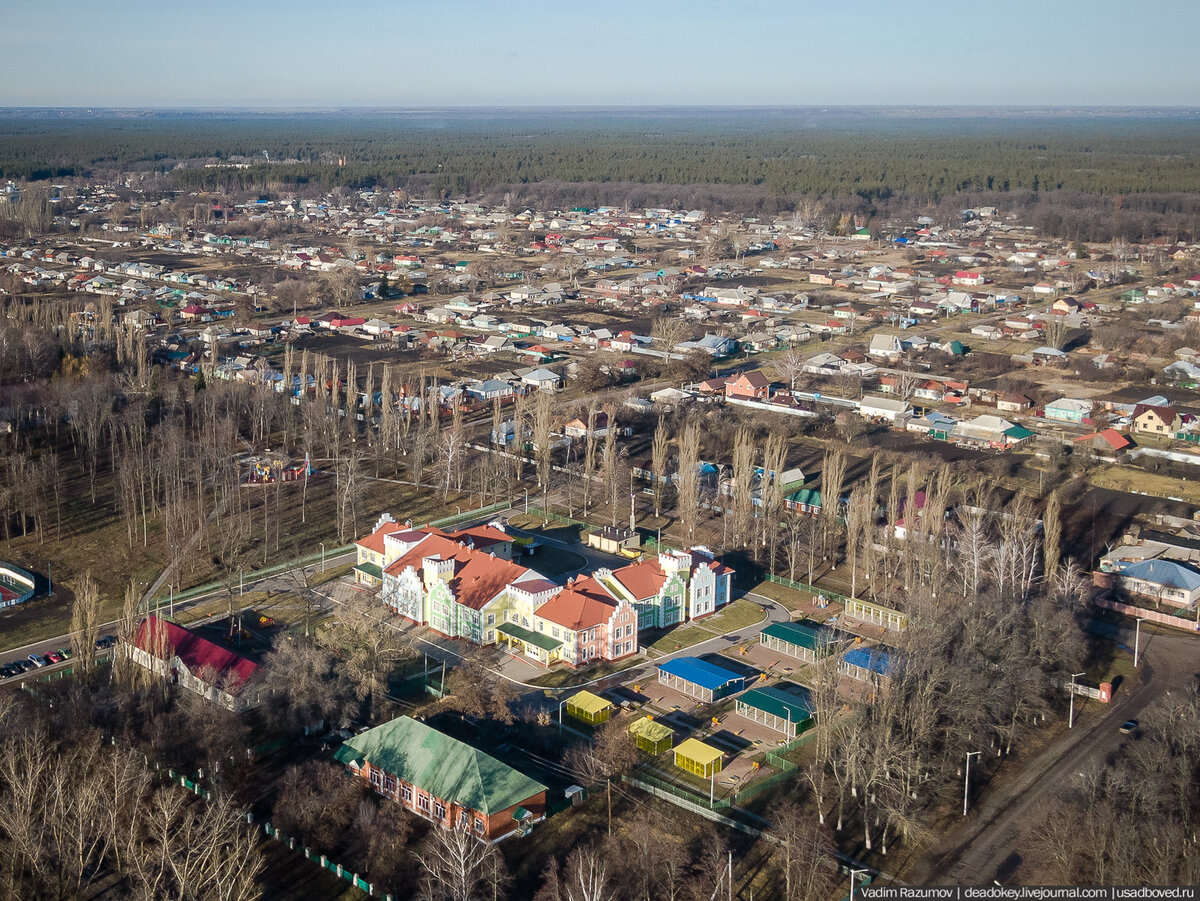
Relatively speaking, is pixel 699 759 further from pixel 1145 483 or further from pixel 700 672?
pixel 1145 483

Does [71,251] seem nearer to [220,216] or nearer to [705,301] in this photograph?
[220,216]

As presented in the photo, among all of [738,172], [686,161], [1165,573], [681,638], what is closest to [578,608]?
[681,638]

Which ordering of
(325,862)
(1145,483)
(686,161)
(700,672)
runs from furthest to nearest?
(686,161) → (1145,483) → (700,672) → (325,862)

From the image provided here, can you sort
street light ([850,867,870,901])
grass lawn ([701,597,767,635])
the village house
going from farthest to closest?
the village house
grass lawn ([701,597,767,635])
street light ([850,867,870,901])

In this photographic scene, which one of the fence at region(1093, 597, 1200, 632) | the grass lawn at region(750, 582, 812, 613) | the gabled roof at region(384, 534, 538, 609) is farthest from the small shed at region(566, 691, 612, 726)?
the fence at region(1093, 597, 1200, 632)

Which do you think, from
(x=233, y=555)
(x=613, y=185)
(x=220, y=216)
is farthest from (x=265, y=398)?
(x=613, y=185)

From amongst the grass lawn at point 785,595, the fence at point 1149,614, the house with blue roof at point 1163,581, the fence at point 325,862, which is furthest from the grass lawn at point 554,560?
the house with blue roof at point 1163,581

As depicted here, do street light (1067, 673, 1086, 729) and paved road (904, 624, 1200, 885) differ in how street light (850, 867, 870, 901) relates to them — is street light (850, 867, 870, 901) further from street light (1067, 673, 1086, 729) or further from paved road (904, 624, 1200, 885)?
street light (1067, 673, 1086, 729)
